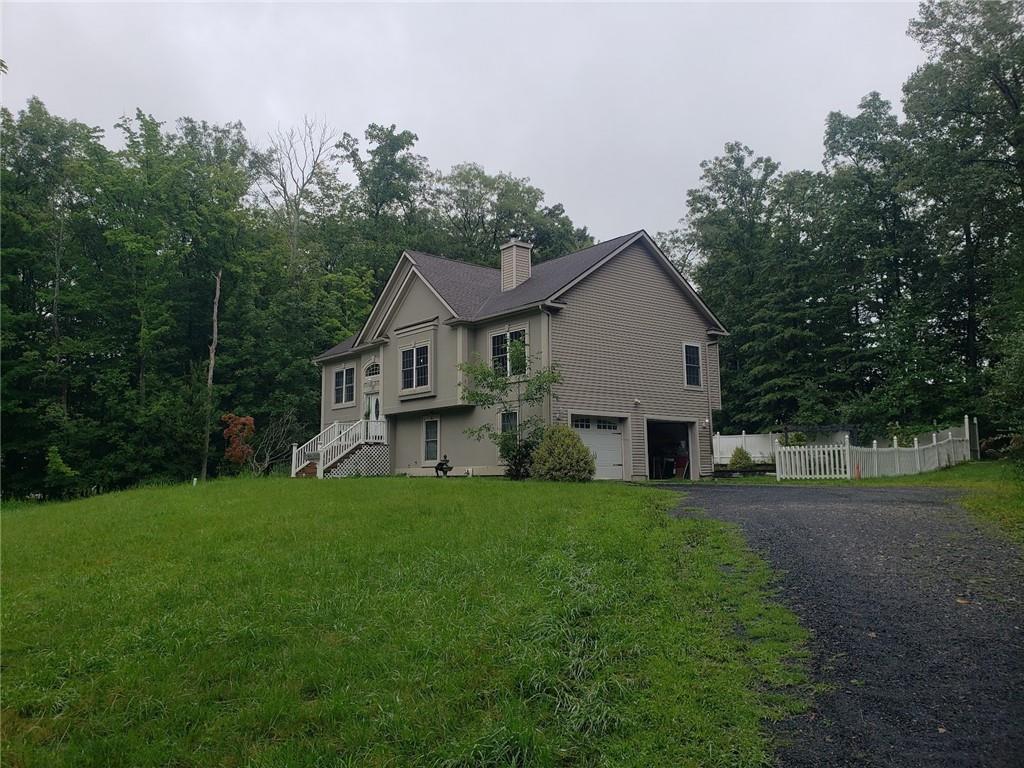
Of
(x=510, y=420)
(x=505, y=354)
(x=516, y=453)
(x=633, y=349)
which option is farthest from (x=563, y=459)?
(x=633, y=349)

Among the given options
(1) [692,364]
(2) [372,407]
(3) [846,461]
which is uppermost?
(1) [692,364]

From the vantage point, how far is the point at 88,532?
9.95m

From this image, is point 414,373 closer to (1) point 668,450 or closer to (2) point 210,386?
(1) point 668,450

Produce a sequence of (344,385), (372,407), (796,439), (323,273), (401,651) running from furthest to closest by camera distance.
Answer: (323,273), (344,385), (796,439), (372,407), (401,651)

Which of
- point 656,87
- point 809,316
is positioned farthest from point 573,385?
point 809,316

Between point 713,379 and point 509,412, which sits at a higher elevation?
point 713,379

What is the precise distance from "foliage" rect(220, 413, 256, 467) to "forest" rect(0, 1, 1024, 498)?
1455 millimetres

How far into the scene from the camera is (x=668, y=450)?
25453 mm

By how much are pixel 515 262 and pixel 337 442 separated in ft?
28.9

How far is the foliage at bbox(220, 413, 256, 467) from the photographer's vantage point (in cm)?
2642

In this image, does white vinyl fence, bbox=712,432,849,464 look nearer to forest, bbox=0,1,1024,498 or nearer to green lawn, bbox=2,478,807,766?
forest, bbox=0,1,1024,498

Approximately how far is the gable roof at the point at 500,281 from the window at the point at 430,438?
3.87 metres

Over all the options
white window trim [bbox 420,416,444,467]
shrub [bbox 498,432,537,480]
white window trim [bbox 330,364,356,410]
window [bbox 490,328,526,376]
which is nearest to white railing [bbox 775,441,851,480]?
shrub [bbox 498,432,537,480]

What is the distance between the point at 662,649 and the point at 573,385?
15.5 meters
